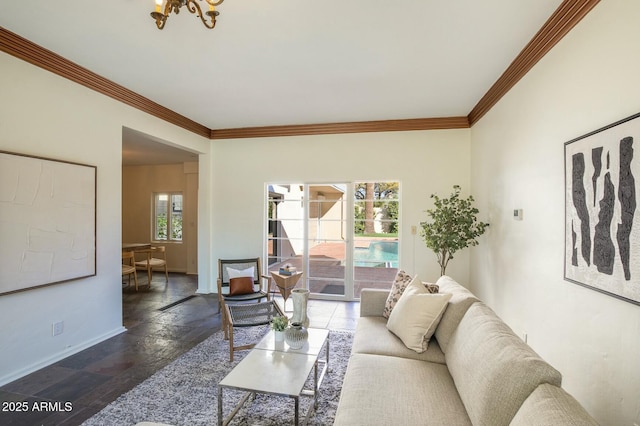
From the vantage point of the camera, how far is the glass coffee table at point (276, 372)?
74.4 inches

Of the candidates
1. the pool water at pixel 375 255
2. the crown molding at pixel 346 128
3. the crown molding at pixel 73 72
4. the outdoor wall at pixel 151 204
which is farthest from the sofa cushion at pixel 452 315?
the outdoor wall at pixel 151 204

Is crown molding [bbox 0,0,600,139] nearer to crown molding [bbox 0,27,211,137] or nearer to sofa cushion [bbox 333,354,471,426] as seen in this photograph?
crown molding [bbox 0,27,211,137]

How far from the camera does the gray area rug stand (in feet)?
6.86

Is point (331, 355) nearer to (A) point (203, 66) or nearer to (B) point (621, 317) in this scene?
(B) point (621, 317)

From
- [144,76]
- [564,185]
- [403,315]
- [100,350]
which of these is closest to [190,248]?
[100,350]

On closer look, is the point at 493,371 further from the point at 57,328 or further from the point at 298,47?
the point at 57,328

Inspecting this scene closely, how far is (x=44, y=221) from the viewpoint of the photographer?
2799 mm

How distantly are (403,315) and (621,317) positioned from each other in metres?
1.24

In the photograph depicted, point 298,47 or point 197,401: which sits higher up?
point 298,47

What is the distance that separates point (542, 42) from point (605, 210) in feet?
4.98

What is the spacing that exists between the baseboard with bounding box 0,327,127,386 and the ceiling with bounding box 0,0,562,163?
2838mm

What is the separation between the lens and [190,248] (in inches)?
286

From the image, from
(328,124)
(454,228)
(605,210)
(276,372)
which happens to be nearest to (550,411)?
(605,210)

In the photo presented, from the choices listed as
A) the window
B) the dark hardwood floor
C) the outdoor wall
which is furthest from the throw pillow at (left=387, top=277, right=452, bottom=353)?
the window
